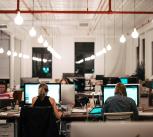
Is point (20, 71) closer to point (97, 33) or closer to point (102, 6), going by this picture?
point (97, 33)

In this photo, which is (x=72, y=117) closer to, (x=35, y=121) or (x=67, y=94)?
(x=67, y=94)

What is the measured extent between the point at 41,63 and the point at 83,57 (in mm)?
2469

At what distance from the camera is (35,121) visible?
444cm

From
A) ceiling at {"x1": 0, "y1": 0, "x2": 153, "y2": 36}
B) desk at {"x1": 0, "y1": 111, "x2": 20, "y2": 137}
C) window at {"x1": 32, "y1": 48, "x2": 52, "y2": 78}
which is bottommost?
desk at {"x1": 0, "y1": 111, "x2": 20, "y2": 137}

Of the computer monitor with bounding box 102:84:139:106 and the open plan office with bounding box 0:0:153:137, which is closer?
the open plan office with bounding box 0:0:153:137

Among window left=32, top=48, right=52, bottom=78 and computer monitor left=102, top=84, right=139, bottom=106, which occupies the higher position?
window left=32, top=48, right=52, bottom=78

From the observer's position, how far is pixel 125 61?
19.6 metres

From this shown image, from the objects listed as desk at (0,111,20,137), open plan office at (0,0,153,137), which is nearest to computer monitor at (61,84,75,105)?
open plan office at (0,0,153,137)

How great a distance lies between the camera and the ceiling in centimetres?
1081

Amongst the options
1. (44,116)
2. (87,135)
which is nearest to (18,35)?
(44,116)

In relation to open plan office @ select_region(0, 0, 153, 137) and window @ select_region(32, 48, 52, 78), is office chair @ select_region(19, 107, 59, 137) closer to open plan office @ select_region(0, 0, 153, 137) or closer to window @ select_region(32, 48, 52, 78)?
open plan office @ select_region(0, 0, 153, 137)

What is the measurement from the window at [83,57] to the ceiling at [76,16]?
0.90 m

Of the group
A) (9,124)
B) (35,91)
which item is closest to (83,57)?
(35,91)

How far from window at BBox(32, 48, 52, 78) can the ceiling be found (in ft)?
4.40
